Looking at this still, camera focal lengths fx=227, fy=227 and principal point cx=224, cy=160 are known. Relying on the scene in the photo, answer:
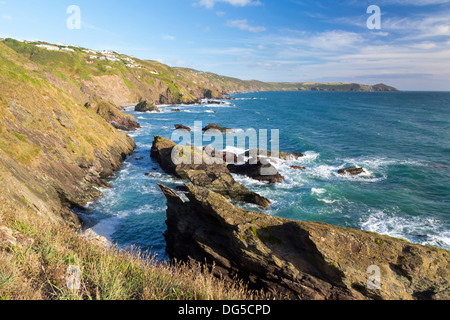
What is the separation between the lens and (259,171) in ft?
107

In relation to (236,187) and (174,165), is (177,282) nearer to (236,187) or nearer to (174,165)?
(236,187)

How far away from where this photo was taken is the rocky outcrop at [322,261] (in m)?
9.25

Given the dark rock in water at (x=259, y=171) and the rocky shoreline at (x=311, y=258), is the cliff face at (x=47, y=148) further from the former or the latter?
the dark rock in water at (x=259, y=171)

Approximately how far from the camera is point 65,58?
112 meters

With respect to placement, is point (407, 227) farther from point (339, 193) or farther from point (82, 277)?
point (82, 277)

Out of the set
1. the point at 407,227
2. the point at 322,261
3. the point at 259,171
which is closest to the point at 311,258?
the point at 322,261

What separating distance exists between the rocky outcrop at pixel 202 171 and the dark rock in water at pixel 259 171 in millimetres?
2853

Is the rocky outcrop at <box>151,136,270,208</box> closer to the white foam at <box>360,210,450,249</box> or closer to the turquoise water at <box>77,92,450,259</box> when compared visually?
the turquoise water at <box>77,92,450,259</box>

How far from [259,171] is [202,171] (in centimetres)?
839

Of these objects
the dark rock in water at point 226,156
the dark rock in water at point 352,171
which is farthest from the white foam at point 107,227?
the dark rock in water at point 352,171

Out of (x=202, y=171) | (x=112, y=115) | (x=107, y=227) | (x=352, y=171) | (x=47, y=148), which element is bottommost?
(x=107, y=227)

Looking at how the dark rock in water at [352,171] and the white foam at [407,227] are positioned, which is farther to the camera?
the dark rock in water at [352,171]

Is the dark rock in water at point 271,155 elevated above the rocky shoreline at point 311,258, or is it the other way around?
the dark rock in water at point 271,155
